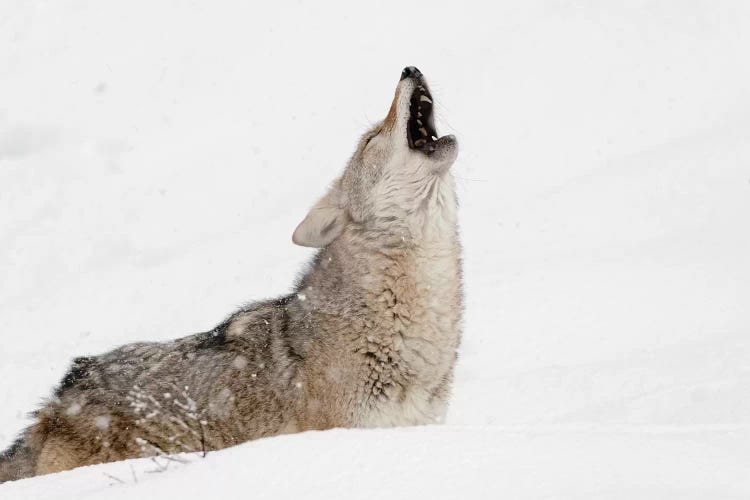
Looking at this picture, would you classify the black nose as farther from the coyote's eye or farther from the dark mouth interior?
the coyote's eye

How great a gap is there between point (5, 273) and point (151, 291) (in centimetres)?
179

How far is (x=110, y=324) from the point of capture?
29.1ft

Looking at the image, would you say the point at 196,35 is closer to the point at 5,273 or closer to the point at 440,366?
the point at 5,273

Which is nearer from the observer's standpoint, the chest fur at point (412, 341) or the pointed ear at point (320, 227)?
the chest fur at point (412, 341)

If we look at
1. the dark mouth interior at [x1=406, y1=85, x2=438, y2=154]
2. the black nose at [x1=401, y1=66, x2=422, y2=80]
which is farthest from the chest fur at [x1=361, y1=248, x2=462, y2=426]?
the black nose at [x1=401, y1=66, x2=422, y2=80]

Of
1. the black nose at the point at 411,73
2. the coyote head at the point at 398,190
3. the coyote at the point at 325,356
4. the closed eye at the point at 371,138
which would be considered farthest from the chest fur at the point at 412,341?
the black nose at the point at 411,73

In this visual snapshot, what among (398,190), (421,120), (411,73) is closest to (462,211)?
(421,120)

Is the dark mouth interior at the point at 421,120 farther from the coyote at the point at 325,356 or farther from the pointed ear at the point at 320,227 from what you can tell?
the pointed ear at the point at 320,227

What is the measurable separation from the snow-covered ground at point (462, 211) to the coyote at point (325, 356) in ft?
3.39

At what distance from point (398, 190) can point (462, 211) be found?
5.83 m

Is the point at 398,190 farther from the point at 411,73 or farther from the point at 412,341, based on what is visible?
the point at 412,341

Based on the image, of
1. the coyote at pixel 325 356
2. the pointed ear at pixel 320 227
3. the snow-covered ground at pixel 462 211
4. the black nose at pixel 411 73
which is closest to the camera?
the snow-covered ground at pixel 462 211

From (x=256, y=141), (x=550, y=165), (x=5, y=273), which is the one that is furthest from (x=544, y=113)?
(x=5, y=273)

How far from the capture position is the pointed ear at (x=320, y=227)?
509 centimetres
